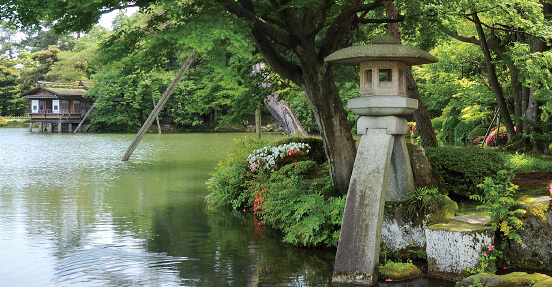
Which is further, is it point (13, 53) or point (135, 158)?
point (13, 53)

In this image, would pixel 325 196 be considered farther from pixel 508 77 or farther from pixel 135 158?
pixel 135 158

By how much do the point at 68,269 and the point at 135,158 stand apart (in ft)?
61.0

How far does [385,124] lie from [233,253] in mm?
3176

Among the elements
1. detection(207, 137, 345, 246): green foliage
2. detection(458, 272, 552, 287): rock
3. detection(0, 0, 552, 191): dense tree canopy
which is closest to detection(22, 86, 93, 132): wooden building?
detection(0, 0, 552, 191): dense tree canopy

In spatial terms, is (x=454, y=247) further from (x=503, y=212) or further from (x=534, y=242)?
(x=534, y=242)

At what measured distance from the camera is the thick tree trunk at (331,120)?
10.4m

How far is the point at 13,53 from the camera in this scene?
8088cm

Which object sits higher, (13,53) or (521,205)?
(13,53)

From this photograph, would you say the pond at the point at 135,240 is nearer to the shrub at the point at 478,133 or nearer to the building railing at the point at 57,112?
the shrub at the point at 478,133

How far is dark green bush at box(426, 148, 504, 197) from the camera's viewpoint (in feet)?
37.3

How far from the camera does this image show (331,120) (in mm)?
10453

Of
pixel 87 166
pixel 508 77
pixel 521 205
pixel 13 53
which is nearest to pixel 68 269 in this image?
pixel 521 205

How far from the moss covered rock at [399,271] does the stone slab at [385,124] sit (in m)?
1.86

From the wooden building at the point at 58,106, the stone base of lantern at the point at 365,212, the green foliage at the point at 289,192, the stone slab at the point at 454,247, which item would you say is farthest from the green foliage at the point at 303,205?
the wooden building at the point at 58,106
